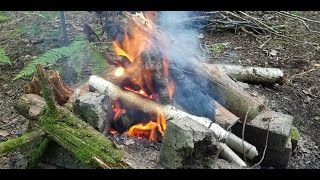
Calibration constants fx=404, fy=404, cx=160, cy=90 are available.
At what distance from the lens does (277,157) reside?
3.61m

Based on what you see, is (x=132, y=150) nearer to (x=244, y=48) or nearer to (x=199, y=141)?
(x=199, y=141)

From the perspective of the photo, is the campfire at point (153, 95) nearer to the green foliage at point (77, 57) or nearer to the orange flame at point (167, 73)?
the orange flame at point (167, 73)

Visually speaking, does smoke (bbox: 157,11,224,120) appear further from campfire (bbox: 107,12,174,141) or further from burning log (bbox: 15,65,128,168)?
burning log (bbox: 15,65,128,168)

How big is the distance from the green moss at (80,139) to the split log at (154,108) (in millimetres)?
527

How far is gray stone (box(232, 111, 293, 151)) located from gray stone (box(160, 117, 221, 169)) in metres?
0.66

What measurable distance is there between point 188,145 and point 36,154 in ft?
4.31

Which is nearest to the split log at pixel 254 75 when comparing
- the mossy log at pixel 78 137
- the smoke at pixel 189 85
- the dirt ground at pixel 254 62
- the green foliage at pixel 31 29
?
the dirt ground at pixel 254 62

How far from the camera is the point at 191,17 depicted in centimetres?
650

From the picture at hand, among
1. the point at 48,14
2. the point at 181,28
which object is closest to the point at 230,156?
the point at 181,28

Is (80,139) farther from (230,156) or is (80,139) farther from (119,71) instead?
(230,156)
